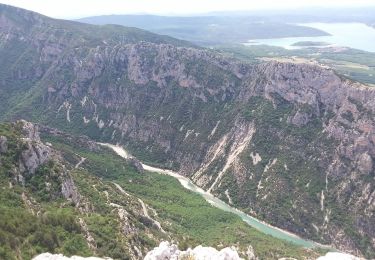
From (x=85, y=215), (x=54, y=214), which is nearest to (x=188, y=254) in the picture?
(x=54, y=214)

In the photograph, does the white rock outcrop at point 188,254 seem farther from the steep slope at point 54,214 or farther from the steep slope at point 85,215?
the steep slope at point 54,214

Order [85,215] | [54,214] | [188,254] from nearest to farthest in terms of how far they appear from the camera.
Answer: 1. [188,254]
2. [54,214]
3. [85,215]

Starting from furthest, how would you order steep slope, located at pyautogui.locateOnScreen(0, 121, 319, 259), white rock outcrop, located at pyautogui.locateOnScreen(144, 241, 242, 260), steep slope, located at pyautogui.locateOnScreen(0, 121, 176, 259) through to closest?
steep slope, located at pyautogui.locateOnScreen(0, 121, 319, 259), steep slope, located at pyautogui.locateOnScreen(0, 121, 176, 259), white rock outcrop, located at pyautogui.locateOnScreen(144, 241, 242, 260)

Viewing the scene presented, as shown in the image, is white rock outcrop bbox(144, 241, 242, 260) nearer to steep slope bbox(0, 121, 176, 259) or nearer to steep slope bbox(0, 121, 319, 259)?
steep slope bbox(0, 121, 319, 259)

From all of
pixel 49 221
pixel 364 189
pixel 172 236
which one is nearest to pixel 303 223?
pixel 364 189

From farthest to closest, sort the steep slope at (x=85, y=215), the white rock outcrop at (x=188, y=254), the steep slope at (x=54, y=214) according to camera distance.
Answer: the steep slope at (x=85, y=215) → the steep slope at (x=54, y=214) → the white rock outcrop at (x=188, y=254)

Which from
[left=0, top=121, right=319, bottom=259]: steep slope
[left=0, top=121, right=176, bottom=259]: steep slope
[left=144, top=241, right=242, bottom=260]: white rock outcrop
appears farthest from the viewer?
[left=0, top=121, right=319, bottom=259]: steep slope

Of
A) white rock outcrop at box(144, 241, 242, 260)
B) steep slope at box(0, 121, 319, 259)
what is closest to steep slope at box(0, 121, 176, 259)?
steep slope at box(0, 121, 319, 259)

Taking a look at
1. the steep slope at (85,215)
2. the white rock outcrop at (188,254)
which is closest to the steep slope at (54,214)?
the steep slope at (85,215)

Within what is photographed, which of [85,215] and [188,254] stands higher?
[188,254]

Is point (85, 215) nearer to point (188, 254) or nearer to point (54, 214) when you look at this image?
point (54, 214)

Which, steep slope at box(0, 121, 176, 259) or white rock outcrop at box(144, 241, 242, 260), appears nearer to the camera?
white rock outcrop at box(144, 241, 242, 260)

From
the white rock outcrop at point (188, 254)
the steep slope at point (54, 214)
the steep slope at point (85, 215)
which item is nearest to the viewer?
the white rock outcrop at point (188, 254)

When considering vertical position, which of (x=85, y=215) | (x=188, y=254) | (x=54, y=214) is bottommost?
(x=85, y=215)
